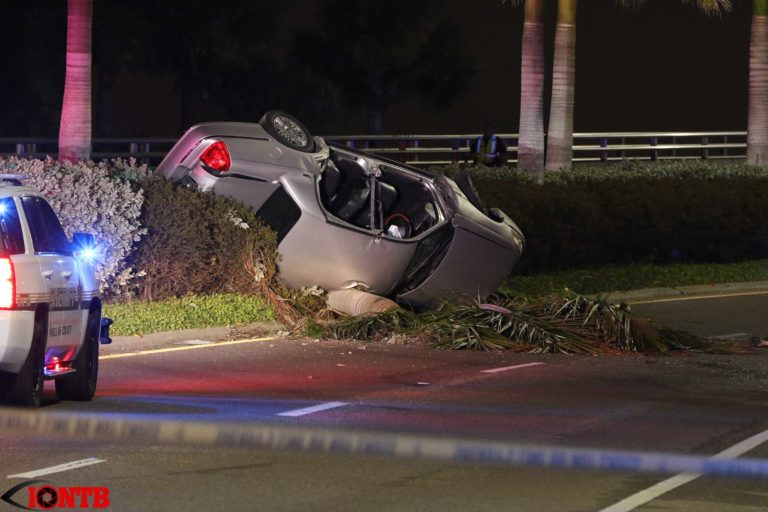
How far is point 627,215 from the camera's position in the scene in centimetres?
2553

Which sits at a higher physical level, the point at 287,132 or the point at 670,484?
the point at 287,132

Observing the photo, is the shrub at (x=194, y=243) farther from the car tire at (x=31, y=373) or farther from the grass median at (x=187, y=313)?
the car tire at (x=31, y=373)

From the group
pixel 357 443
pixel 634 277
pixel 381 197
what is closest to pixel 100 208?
pixel 381 197

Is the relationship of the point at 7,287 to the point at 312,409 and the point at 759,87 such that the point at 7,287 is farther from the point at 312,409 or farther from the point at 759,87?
the point at 759,87

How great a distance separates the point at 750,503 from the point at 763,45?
26.9 m

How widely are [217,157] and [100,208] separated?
153 cm

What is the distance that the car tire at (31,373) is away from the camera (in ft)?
35.7

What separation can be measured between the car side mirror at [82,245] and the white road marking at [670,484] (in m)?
5.02

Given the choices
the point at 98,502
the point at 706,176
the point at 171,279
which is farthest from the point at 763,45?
the point at 98,502

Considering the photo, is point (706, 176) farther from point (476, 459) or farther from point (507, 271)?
point (476, 459)

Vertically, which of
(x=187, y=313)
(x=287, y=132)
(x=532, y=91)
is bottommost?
(x=187, y=313)

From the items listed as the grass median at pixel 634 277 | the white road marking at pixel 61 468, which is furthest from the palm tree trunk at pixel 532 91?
the white road marking at pixel 61 468

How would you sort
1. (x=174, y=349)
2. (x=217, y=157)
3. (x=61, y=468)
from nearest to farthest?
1. (x=61, y=468)
2. (x=174, y=349)
3. (x=217, y=157)

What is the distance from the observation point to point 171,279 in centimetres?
1694
